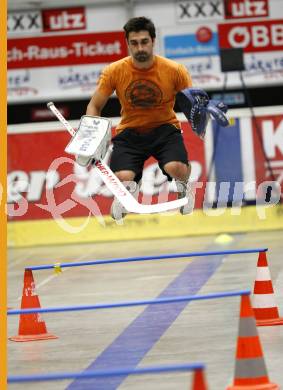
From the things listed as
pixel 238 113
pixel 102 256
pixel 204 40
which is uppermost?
pixel 204 40

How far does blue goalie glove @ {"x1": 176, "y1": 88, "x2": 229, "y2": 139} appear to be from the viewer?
9.61 metres

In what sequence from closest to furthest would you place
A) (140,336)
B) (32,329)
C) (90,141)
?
1. (140,336)
2. (32,329)
3. (90,141)

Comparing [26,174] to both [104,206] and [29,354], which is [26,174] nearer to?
[104,206]

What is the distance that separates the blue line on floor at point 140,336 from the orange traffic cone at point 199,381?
206 centimetres

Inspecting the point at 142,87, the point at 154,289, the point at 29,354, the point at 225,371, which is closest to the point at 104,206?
the point at 154,289

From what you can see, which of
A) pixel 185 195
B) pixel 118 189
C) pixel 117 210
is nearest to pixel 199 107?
pixel 185 195

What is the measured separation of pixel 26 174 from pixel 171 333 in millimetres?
10705

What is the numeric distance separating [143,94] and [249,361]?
12.8 feet

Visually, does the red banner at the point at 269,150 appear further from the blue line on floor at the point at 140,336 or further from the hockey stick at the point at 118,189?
the hockey stick at the point at 118,189

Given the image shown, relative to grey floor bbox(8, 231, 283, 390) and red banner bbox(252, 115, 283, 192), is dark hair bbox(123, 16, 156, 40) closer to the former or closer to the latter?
grey floor bbox(8, 231, 283, 390)

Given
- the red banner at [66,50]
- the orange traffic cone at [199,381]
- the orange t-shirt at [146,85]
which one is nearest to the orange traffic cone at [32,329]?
the orange t-shirt at [146,85]

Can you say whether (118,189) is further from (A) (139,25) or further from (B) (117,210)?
(A) (139,25)

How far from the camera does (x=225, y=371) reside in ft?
23.7

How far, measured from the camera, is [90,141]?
9.44 m
